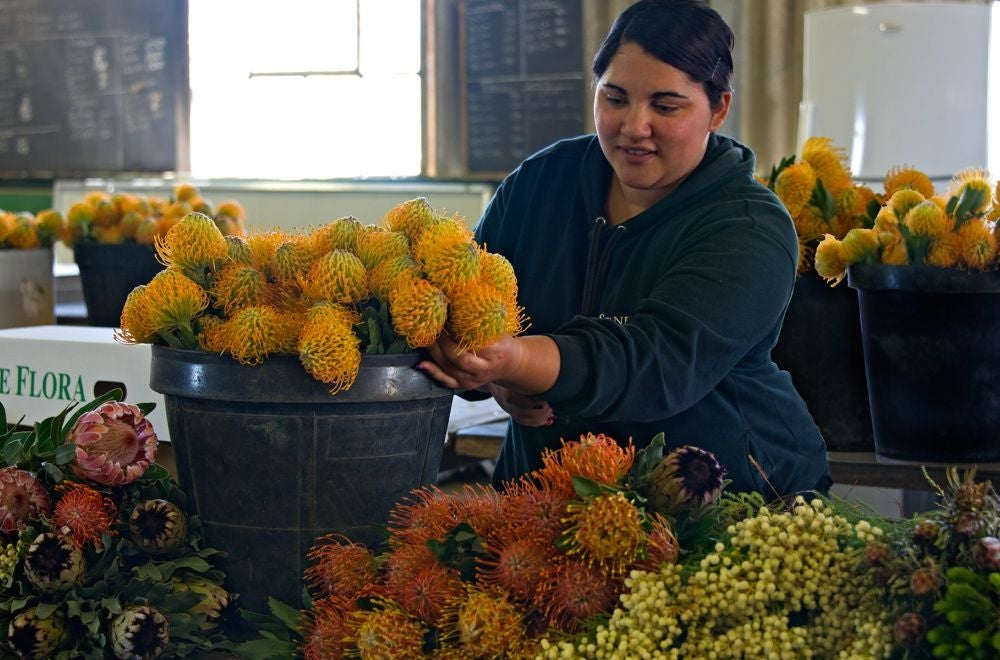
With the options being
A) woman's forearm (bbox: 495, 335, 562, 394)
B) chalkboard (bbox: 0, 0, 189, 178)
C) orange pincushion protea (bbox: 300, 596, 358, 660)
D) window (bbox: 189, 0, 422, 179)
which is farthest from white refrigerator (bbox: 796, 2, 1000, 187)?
chalkboard (bbox: 0, 0, 189, 178)

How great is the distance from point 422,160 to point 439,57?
0.46 metres

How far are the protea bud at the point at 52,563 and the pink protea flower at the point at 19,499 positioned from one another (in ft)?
0.14

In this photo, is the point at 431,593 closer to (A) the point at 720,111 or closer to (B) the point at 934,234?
(A) the point at 720,111

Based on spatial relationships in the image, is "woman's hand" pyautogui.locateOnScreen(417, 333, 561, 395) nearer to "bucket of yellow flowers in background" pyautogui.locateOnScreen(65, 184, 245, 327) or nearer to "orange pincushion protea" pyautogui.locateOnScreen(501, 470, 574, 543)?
"orange pincushion protea" pyautogui.locateOnScreen(501, 470, 574, 543)

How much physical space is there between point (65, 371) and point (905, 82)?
266 cm

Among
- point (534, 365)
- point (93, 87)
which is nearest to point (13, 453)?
point (534, 365)

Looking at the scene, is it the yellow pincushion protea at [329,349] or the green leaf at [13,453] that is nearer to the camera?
the yellow pincushion protea at [329,349]

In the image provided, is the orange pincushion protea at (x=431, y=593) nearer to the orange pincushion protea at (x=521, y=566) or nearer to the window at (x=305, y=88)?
the orange pincushion protea at (x=521, y=566)

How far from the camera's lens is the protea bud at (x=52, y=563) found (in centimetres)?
98

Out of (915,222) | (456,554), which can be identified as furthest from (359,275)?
(915,222)

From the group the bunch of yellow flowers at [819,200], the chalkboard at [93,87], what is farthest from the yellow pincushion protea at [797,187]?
the chalkboard at [93,87]

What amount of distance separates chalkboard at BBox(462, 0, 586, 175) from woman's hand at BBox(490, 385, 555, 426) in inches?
150

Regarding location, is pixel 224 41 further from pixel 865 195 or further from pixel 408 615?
pixel 408 615

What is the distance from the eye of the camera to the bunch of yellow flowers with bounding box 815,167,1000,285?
145 cm
